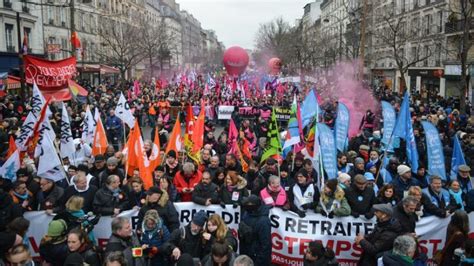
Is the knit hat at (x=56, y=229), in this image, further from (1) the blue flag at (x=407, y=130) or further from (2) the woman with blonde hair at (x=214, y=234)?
(1) the blue flag at (x=407, y=130)

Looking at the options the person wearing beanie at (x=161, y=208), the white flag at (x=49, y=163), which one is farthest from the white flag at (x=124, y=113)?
the person wearing beanie at (x=161, y=208)

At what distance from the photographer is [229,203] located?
22.5 feet

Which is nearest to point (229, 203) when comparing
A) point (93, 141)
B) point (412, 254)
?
point (412, 254)

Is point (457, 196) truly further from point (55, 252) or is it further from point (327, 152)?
point (55, 252)

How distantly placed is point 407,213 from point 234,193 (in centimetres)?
246

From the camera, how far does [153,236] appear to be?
5227mm

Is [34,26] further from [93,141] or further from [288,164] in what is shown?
[288,164]

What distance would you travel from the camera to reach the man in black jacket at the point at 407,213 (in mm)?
5617

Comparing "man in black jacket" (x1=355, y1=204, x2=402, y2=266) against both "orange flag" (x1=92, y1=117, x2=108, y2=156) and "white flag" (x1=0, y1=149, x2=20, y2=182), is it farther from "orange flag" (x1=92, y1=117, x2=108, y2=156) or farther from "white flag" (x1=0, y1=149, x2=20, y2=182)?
"orange flag" (x1=92, y1=117, x2=108, y2=156)

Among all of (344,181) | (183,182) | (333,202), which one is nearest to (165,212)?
(183,182)

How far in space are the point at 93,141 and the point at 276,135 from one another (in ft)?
13.4

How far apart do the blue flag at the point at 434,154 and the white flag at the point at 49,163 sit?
246 inches

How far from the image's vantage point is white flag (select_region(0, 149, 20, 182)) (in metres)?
7.53

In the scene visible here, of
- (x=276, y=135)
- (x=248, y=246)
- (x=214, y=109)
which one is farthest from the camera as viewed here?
(x=214, y=109)
